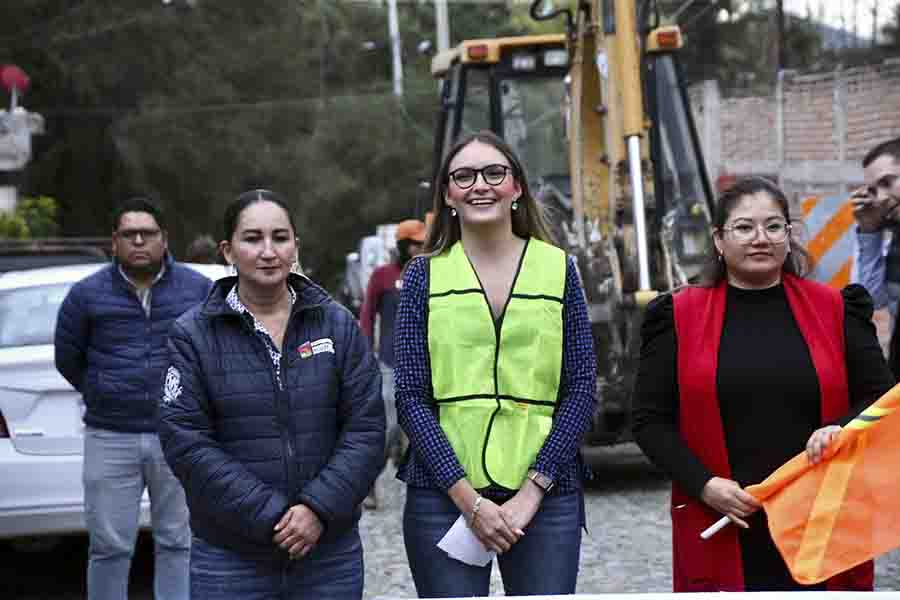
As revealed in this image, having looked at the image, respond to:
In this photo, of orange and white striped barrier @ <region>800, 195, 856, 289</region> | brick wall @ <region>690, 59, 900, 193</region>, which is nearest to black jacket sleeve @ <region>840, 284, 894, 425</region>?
orange and white striped barrier @ <region>800, 195, 856, 289</region>

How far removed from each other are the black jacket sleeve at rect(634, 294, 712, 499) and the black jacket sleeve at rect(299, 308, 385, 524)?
0.77 m

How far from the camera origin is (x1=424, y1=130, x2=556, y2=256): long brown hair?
4887 millimetres

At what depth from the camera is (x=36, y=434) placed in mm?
8008

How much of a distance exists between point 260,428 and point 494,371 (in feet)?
2.26

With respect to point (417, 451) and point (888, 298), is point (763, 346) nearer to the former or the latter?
point (417, 451)

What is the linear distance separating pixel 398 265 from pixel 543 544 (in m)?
7.04

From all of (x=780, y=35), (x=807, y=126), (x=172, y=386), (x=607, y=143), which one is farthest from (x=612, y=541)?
(x=780, y=35)

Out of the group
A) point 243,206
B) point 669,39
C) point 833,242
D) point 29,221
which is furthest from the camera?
point 29,221

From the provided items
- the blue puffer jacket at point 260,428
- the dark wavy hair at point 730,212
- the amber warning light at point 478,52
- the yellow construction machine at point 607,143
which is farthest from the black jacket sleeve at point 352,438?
the amber warning light at point 478,52

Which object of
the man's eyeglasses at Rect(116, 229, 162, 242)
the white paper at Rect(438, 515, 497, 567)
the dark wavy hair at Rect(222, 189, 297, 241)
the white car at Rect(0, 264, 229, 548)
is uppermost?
the dark wavy hair at Rect(222, 189, 297, 241)

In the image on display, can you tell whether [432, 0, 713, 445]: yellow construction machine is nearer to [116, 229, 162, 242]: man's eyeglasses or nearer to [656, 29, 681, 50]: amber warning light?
[656, 29, 681, 50]: amber warning light

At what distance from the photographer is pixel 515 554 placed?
15.1 feet

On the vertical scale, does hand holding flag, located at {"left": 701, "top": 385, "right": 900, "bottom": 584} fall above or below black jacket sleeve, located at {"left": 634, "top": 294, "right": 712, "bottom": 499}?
below

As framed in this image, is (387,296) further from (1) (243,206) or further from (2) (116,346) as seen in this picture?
(1) (243,206)
